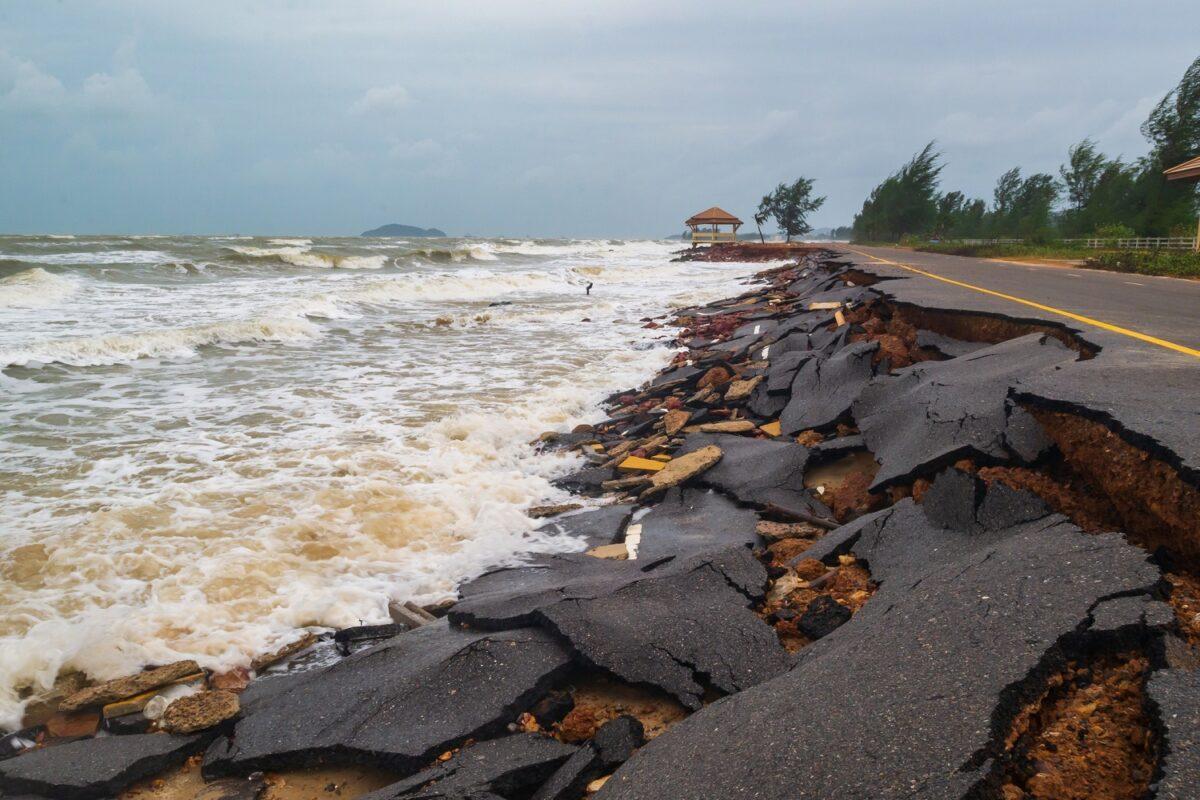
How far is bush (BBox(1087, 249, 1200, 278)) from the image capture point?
16141 millimetres

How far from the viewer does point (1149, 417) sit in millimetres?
3115

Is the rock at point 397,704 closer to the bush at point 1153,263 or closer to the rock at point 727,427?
the rock at point 727,427

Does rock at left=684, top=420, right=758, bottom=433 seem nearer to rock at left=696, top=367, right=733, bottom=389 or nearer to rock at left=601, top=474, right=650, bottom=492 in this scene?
rock at left=601, top=474, right=650, bottom=492

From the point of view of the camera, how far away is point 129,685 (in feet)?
10.3

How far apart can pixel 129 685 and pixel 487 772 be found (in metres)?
2.06

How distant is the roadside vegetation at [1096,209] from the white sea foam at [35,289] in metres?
29.3

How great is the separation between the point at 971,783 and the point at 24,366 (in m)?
13.0

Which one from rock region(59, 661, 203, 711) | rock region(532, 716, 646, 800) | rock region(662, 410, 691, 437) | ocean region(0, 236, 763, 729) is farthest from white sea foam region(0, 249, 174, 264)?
rock region(532, 716, 646, 800)

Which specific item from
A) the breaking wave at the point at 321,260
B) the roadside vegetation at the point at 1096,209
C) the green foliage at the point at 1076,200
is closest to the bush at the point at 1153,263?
the roadside vegetation at the point at 1096,209

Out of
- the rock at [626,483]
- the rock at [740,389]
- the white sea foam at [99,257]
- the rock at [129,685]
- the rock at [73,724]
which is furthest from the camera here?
the white sea foam at [99,257]

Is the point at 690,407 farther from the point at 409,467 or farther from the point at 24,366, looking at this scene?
the point at 24,366

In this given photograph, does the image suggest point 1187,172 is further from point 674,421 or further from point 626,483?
point 626,483

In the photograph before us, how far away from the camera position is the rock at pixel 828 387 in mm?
5875

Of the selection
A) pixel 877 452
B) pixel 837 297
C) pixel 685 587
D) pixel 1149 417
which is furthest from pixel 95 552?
pixel 837 297
